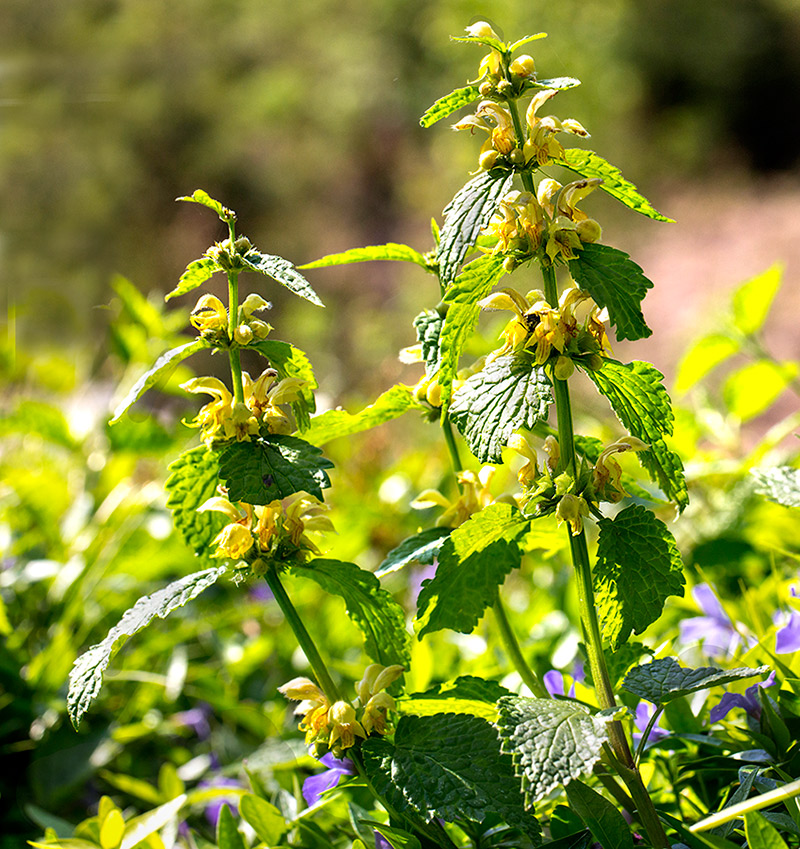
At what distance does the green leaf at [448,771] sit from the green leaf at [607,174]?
0.81 ft

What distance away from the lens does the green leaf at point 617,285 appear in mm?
357

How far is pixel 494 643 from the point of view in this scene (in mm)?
715

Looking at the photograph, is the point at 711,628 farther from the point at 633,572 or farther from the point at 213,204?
the point at 213,204

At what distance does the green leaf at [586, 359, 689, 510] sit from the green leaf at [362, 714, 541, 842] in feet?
0.45

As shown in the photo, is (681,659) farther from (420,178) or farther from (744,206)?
(744,206)

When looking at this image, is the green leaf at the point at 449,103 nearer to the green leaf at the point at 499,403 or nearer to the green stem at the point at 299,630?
the green leaf at the point at 499,403

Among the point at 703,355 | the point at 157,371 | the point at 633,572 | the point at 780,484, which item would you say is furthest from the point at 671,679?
the point at 703,355

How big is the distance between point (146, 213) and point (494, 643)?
5.18 m

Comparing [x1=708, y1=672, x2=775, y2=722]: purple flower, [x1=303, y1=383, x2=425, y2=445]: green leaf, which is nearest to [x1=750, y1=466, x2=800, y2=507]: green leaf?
[x1=708, y1=672, x2=775, y2=722]: purple flower

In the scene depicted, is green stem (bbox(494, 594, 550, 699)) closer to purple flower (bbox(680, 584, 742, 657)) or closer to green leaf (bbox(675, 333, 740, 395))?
purple flower (bbox(680, 584, 742, 657))

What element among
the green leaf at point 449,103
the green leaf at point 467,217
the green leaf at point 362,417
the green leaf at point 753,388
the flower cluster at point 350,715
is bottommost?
the flower cluster at point 350,715

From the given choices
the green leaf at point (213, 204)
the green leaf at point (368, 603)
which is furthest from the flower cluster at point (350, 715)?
the green leaf at point (213, 204)

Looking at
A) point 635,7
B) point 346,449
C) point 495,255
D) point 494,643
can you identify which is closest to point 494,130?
point 495,255

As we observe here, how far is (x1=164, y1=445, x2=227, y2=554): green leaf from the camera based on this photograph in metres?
0.42
